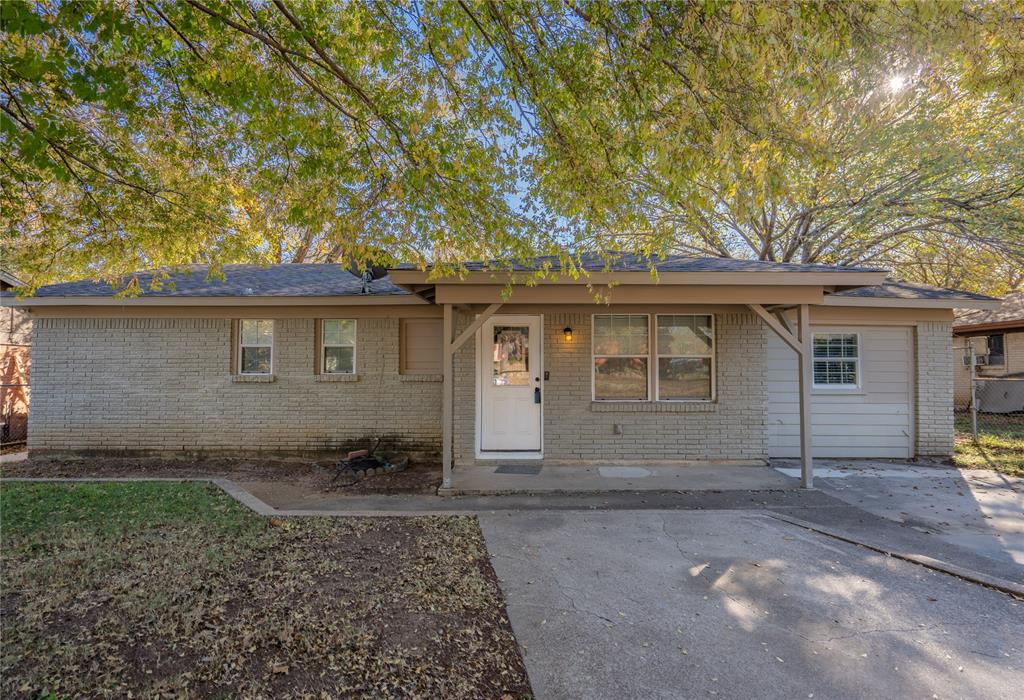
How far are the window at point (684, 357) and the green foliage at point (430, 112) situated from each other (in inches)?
113

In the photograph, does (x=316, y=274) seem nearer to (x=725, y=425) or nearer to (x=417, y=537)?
(x=417, y=537)

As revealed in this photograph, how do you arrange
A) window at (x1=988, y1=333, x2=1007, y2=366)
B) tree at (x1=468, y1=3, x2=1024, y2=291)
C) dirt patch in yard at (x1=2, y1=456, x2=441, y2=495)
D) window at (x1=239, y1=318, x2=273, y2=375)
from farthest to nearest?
window at (x1=988, y1=333, x2=1007, y2=366) → window at (x1=239, y1=318, x2=273, y2=375) → dirt patch in yard at (x1=2, y1=456, x2=441, y2=495) → tree at (x1=468, y1=3, x2=1024, y2=291)

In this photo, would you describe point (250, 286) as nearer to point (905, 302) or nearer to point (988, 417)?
point (905, 302)

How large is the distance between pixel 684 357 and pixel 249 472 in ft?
23.1

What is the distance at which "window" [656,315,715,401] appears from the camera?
7406mm

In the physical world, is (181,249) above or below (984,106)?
below

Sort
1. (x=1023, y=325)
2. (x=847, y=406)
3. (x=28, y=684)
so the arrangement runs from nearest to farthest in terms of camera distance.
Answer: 1. (x=28, y=684)
2. (x=847, y=406)
3. (x=1023, y=325)

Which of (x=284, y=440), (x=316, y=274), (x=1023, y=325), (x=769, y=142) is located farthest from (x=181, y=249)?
(x=1023, y=325)

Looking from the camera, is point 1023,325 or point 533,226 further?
point 1023,325

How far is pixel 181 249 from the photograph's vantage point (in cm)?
534

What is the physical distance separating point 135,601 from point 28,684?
0.78 m

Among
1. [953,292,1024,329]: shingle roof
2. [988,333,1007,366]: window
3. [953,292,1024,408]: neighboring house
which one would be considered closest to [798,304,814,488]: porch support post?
[953,292,1024,329]: shingle roof

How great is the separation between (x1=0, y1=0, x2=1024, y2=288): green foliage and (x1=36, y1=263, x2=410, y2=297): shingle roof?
2318 millimetres

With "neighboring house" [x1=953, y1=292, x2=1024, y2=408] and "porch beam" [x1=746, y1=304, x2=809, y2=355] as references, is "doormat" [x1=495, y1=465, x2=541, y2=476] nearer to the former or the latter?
"porch beam" [x1=746, y1=304, x2=809, y2=355]
